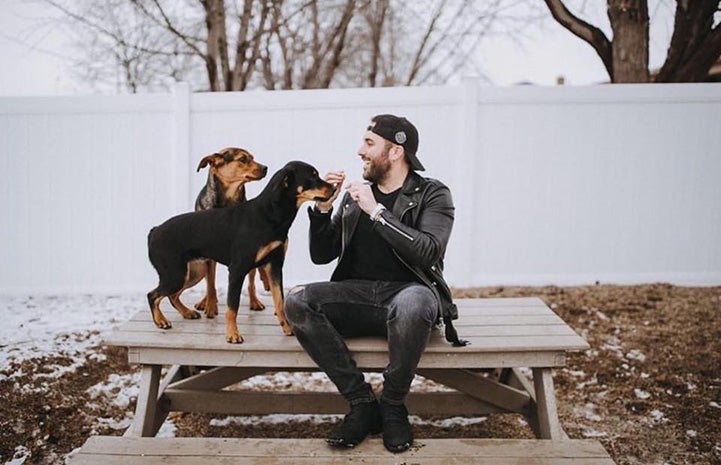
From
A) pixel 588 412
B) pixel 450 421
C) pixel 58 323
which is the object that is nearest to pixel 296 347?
pixel 450 421

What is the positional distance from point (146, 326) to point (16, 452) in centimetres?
94

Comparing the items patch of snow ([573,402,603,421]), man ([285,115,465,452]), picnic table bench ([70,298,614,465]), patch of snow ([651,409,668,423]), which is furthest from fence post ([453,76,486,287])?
man ([285,115,465,452])

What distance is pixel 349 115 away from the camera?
17.9ft

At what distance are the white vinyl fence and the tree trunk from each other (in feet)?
3.30

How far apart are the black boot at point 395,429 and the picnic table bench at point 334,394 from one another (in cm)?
4

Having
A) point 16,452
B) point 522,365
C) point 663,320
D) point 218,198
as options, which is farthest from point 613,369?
point 16,452

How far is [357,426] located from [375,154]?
1255mm

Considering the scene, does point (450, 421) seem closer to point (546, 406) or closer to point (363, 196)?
point (546, 406)

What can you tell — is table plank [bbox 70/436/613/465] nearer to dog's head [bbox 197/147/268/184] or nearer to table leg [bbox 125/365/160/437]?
table leg [bbox 125/365/160/437]

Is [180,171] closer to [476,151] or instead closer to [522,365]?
[476,151]

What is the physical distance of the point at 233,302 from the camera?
269cm

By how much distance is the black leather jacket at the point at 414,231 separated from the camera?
8.39 feet

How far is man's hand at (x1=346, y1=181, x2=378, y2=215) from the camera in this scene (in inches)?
101

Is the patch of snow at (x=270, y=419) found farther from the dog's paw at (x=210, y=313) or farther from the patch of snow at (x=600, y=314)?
the patch of snow at (x=600, y=314)
